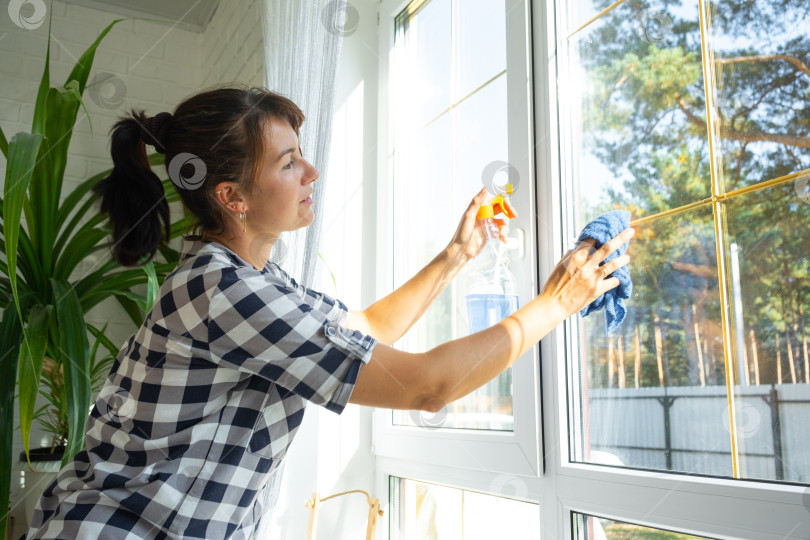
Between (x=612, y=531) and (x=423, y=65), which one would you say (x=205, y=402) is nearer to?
(x=612, y=531)

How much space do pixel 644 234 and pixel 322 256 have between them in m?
0.93

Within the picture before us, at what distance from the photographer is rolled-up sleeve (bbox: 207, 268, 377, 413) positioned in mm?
857

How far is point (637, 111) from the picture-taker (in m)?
1.12

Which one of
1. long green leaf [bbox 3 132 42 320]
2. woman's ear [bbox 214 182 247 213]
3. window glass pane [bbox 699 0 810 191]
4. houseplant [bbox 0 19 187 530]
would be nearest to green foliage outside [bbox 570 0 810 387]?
window glass pane [bbox 699 0 810 191]

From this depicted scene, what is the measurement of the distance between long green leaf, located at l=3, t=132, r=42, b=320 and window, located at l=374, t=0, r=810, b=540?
0.91 metres

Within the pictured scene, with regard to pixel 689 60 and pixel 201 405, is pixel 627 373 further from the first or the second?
pixel 201 405

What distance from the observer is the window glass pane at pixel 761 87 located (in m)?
0.88

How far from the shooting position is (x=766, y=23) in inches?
36.4

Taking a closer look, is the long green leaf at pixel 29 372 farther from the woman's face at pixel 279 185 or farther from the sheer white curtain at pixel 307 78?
the woman's face at pixel 279 185

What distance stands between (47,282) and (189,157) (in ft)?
3.20

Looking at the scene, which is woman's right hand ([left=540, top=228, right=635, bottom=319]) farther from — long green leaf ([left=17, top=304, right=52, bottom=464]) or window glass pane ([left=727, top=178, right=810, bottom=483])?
long green leaf ([left=17, top=304, right=52, bottom=464])

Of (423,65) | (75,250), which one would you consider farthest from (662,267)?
(75,250)

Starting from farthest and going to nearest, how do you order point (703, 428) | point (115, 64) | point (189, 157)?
point (115, 64) < point (189, 157) < point (703, 428)

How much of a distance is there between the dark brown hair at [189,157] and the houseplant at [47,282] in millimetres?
316
